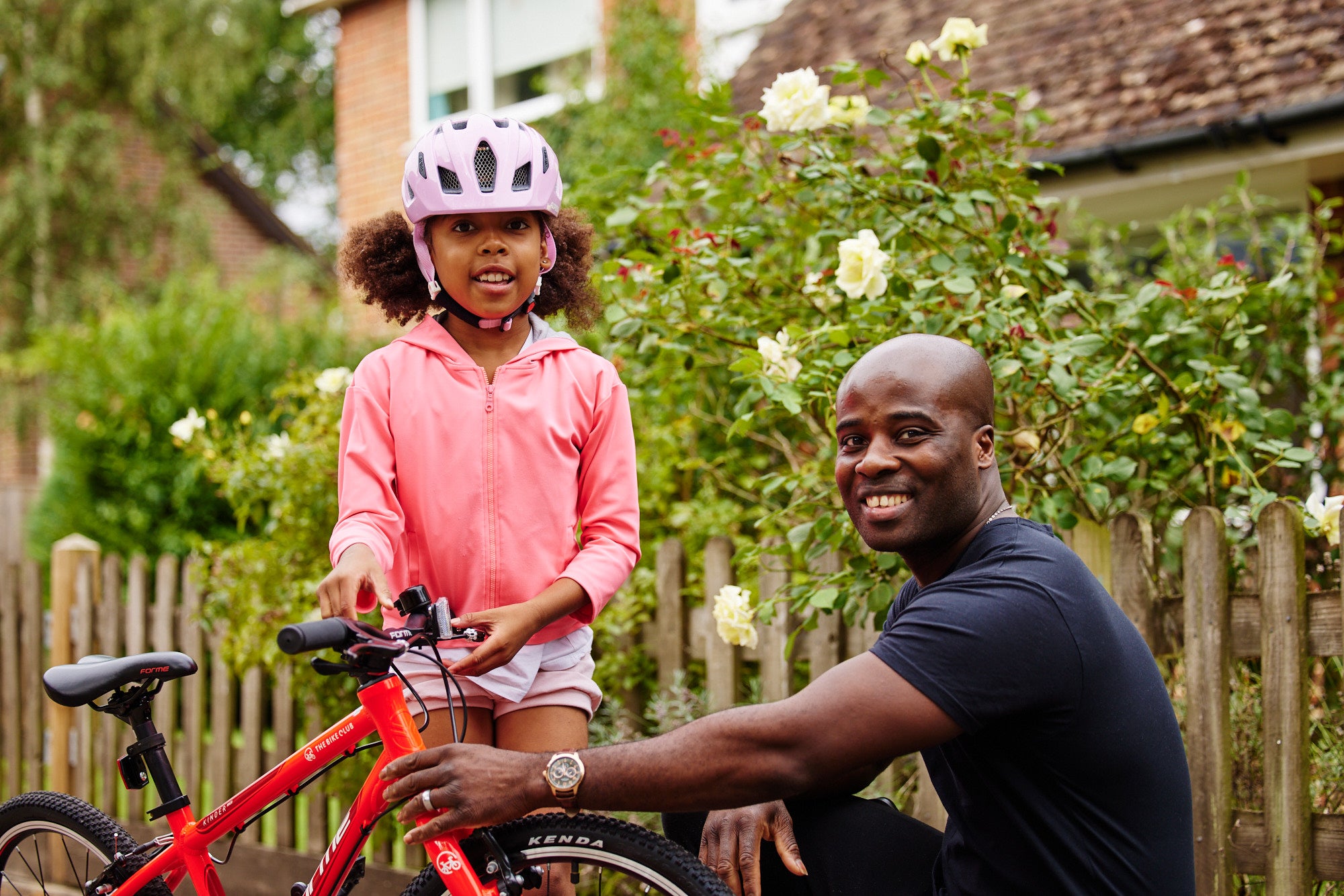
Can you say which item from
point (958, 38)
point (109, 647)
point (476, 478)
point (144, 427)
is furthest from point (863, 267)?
point (144, 427)

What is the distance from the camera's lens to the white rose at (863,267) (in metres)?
3.00

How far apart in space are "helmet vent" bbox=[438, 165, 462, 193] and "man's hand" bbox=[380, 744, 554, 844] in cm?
107

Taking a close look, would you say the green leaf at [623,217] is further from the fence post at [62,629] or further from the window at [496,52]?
the window at [496,52]

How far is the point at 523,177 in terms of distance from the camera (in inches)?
94.3

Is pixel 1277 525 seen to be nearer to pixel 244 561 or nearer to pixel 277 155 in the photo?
pixel 244 561

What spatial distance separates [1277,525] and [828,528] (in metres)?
1.04

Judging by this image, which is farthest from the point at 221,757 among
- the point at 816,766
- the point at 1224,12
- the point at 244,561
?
the point at 1224,12

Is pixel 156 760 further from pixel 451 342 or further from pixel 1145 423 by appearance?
pixel 1145 423

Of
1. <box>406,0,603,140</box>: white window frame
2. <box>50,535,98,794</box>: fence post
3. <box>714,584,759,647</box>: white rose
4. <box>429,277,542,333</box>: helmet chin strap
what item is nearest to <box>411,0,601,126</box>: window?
<box>406,0,603,140</box>: white window frame

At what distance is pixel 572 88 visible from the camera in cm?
922

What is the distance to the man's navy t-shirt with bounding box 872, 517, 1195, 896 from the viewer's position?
→ 5.79 feet

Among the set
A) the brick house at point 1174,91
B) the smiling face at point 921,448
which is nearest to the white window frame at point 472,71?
the brick house at point 1174,91

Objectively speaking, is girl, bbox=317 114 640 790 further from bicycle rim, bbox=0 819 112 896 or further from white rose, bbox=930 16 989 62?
white rose, bbox=930 16 989 62

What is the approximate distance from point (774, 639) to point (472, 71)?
328 inches
